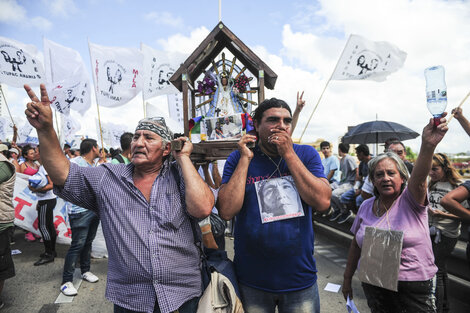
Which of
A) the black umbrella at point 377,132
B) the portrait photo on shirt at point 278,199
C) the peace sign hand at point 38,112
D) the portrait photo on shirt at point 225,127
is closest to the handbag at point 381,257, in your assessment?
the portrait photo on shirt at point 278,199

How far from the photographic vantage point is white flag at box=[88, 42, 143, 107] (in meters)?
5.79

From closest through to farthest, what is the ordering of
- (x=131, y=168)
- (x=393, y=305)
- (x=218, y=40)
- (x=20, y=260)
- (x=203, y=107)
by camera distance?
(x=131, y=168)
(x=393, y=305)
(x=218, y=40)
(x=203, y=107)
(x=20, y=260)

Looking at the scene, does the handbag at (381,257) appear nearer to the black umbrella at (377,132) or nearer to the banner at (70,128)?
the black umbrella at (377,132)

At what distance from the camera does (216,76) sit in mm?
3113

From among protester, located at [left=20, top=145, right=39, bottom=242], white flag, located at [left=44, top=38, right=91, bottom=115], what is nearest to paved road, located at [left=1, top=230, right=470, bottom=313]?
protester, located at [left=20, top=145, right=39, bottom=242]

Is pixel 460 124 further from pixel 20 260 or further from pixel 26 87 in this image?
pixel 20 260

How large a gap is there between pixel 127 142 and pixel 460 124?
400 cm

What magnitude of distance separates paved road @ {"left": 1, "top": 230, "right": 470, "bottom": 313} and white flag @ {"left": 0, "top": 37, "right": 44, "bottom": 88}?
3568mm

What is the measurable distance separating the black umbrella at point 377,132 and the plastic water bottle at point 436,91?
5.49m

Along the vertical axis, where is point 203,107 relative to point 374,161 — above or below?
above

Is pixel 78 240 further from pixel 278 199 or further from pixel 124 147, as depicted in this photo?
pixel 278 199

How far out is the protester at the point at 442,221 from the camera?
9.44 feet

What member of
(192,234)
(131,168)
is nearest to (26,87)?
(131,168)

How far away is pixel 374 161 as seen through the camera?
2207mm
